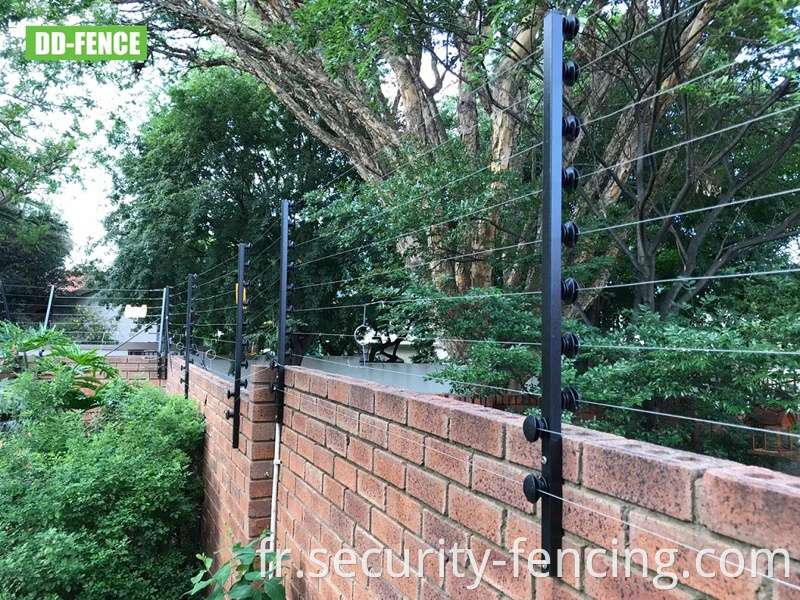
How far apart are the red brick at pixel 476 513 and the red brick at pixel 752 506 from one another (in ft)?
1.86

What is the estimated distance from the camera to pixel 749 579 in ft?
2.66

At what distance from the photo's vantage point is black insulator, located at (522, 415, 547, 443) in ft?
3.95

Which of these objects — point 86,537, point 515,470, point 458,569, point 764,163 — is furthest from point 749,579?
point 764,163

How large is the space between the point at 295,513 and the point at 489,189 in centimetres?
321

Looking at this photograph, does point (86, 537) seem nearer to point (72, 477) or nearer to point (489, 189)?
point (72, 477)

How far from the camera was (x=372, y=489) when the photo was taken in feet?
6.53

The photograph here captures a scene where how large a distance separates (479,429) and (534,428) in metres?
0.28

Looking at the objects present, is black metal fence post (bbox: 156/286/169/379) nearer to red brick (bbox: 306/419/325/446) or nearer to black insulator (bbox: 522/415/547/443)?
red brick (bbox: 306/419/325/446)

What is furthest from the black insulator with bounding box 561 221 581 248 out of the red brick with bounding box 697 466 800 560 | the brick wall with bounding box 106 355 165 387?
the brick wall with bounding box 106 355 165 387

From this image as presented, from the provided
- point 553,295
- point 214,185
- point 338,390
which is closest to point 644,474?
point 553,295

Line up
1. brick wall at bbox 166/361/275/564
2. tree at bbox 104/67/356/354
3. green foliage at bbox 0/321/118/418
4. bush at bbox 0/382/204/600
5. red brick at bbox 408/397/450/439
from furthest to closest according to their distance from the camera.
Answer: tree at bbox 104/67/356/354, green foliage at bbox 0/321/118/418, bush at bbox 0/382/204/600, brick wall at bbox 166/361/275/564, red brick at bbox 408/397/450/439

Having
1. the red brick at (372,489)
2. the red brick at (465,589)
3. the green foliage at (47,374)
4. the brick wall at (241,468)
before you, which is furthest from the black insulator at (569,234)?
the green foliage at (47,374)

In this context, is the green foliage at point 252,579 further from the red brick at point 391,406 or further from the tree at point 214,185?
the tree at point 214,185

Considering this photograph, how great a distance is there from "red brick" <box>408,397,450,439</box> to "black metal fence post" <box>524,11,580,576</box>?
1.37 ft
